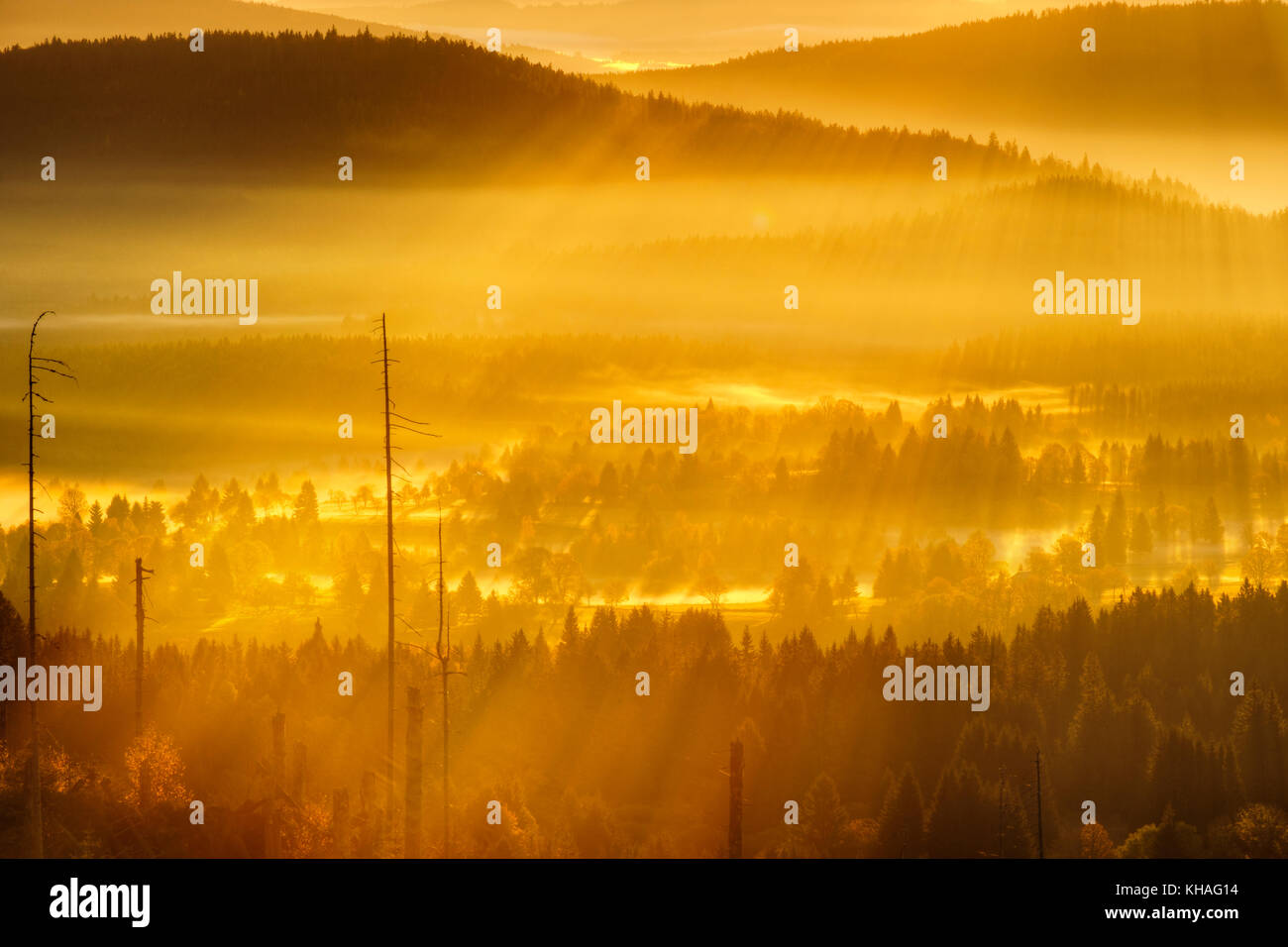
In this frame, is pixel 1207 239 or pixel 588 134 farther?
pixel 1207 239

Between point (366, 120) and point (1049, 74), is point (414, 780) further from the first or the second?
point (1049, 74)

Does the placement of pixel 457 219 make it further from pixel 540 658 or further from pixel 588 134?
pixel 540 658

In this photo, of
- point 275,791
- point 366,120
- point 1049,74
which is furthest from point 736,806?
point 1049,74

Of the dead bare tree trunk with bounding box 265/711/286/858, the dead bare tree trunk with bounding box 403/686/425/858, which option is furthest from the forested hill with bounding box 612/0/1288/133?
the dead bare tree trunk with bounding box 403/686/425/858

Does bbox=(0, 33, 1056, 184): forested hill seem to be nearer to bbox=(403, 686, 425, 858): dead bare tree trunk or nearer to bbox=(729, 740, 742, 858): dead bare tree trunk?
bbox=(729, 740, 742, 858): dead bare tree trunk

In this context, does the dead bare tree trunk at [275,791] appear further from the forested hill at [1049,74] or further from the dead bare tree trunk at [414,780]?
the forested hill at [1049,74]

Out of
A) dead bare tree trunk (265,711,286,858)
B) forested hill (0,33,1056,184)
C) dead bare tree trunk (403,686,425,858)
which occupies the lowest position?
dead bare tree trunk (265,711,286,858)
